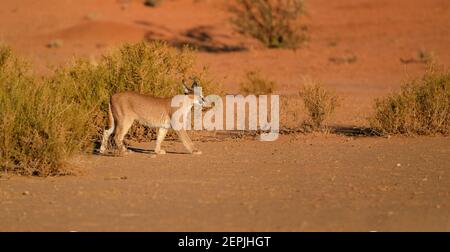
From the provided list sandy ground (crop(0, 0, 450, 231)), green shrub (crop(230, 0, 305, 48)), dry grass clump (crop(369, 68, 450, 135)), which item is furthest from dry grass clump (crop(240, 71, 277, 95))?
green shrub (crop(230, 0, 305, 48))

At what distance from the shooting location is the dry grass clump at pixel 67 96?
38.3 feet

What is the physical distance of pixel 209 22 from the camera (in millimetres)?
51375

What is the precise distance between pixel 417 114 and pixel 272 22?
81.5ft

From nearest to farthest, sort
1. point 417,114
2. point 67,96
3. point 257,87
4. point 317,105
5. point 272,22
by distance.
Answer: point 67,96, point 417,114, point 317,105, point 257,87, point 272,22

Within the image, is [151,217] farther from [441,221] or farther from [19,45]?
[19,45]

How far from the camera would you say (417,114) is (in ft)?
52.7

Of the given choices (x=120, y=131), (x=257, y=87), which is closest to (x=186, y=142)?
(x=120, y=131)

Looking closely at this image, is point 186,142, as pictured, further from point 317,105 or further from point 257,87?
point 257,87

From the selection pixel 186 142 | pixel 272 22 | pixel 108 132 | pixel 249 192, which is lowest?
pixel 249 192

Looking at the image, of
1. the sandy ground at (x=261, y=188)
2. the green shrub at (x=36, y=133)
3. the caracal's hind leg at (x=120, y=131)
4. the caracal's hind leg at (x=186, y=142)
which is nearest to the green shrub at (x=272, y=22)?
the sandy ground at (x=261, y=188)

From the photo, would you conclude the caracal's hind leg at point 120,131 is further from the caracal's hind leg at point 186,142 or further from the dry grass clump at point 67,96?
the caracal's hind leg at point 186,142

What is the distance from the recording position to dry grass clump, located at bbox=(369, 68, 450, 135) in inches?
627

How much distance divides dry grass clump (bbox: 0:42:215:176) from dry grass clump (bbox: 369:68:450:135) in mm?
3475

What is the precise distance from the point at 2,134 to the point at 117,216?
11.0ft
